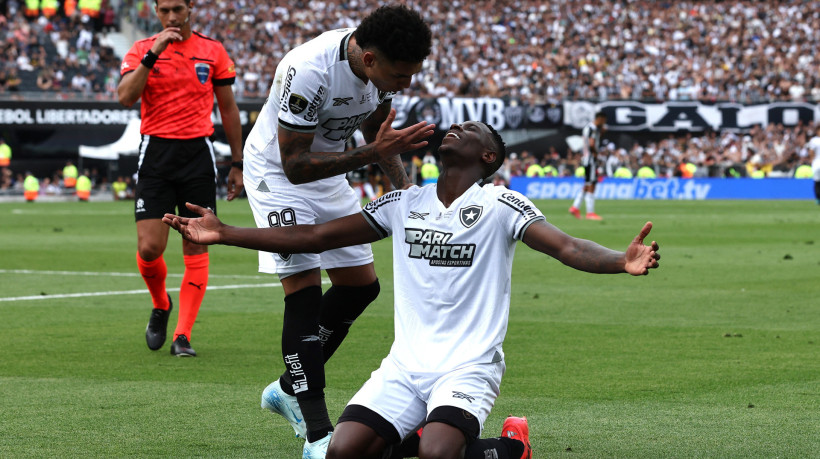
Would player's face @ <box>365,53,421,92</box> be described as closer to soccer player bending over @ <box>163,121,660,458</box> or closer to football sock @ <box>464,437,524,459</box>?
soccer player bending over @ <box>163,121,660,458</box>

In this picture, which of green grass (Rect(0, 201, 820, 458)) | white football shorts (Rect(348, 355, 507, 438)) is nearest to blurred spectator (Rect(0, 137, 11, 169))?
green grass (Rect(0, 201, 820, 458))

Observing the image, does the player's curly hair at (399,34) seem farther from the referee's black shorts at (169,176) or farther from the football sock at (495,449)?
the referee's black shorts at (169,176)

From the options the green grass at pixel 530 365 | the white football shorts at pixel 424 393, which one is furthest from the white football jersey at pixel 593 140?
the white football shorts at pixel 424 393

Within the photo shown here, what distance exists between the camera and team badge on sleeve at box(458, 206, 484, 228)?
439 centimetres

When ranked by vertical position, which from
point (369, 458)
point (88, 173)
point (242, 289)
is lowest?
point (88, 173)

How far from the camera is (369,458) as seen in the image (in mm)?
4242

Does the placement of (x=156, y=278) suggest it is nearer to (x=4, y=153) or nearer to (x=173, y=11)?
(x=173, y=11)

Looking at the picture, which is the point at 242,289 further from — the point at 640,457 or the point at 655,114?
the point at 655,114

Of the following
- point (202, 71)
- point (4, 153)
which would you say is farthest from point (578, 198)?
point (4, 153)

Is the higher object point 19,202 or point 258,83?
point 258,83

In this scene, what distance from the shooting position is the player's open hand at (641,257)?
12.7ft

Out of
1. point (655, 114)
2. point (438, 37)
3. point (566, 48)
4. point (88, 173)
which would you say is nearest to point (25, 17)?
point (88, 173)

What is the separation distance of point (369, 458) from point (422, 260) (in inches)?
30.0

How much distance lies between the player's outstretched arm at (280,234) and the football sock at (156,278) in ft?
11.5
